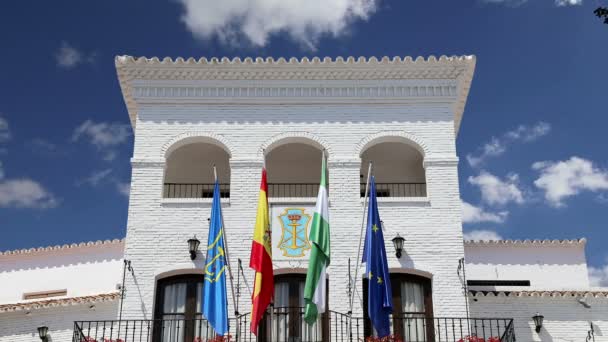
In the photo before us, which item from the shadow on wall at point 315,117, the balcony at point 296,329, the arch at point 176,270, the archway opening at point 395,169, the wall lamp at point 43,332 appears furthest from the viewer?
the archway opening at point 395,169

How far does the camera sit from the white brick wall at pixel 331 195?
17.0m

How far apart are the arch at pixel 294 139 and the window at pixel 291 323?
302 cm

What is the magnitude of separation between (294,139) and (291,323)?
401 cm

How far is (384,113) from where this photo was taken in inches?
730

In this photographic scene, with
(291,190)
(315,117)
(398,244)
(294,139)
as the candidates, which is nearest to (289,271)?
(398,244)

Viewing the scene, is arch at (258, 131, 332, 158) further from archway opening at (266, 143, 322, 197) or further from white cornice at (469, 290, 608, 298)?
white cornice at (469, 290, 608, 298)

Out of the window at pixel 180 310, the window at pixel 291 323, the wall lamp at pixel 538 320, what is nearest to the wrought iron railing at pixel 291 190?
the window at pixel 180 310

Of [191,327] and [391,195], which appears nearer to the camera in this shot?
[191,327]

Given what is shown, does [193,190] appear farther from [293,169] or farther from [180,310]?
[180,310]

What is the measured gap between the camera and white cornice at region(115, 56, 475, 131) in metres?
18.5

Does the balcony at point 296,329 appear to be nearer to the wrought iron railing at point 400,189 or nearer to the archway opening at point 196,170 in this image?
the wrought iron railing at point 400,189

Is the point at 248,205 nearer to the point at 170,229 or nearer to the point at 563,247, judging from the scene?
the point at 170,229

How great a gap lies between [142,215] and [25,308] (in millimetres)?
3112

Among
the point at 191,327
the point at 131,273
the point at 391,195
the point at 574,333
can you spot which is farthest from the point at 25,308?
the point at 574,333
